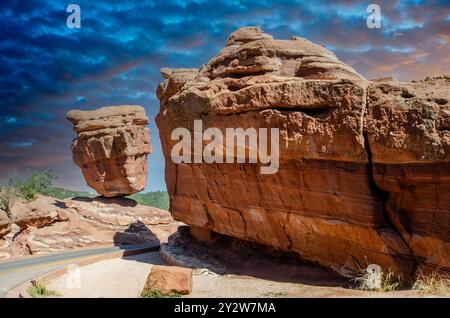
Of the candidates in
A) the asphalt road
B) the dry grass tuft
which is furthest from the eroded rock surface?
the dry grass tuft

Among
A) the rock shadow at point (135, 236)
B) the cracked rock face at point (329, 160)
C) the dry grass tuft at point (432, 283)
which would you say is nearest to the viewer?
the dry grass tuft at point (432, 283)

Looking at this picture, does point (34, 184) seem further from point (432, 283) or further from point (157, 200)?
point (157, 200)

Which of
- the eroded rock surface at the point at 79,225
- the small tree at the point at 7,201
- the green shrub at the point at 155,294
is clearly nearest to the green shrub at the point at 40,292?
the green shrub at the point at 155,294

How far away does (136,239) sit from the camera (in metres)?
35.1

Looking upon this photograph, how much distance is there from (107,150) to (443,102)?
32.3 meters

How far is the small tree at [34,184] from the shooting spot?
41719 mm

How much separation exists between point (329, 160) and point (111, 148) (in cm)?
2856

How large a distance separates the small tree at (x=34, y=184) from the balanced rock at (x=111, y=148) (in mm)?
5952

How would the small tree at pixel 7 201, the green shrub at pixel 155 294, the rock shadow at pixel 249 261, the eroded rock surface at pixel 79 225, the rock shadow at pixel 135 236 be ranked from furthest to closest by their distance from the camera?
the rock shadow at pixel 135 236 < the small tree at pixel 7 201 < the eroded rock surface at pixel 79 225 < the rock shadow at pixel 249 261 < the green shrub at pixel 155 294

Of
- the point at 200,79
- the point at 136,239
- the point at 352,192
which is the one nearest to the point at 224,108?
the point at 200,79

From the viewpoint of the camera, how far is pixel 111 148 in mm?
39250

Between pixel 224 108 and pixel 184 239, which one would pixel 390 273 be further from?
pixel 184 239

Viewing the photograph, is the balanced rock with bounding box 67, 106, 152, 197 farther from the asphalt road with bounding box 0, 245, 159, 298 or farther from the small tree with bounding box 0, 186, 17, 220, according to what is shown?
the asphalt road with bounding box 0, 245, 159, 298

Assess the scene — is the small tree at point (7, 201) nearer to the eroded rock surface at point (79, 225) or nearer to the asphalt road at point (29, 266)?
the eroded rock surface at point (79, 225)
